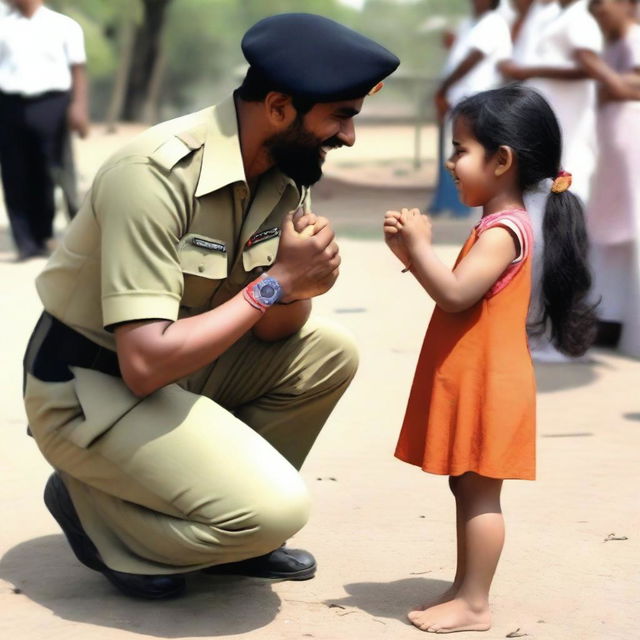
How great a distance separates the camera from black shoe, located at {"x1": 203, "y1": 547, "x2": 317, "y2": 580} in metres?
3.51

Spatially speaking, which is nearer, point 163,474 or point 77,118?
point 163,474

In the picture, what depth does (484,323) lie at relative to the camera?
124 inches

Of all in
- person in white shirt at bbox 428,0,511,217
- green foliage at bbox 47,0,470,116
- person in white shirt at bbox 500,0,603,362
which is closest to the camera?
person in white shirt at bbox 500,0,603,362

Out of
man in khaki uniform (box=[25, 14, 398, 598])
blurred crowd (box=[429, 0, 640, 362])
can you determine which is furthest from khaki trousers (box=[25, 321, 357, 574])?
blurred crowd (box=[429, 0, 640, 362])

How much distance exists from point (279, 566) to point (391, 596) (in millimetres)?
308

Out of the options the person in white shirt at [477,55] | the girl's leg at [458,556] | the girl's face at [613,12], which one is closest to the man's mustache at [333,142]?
the girl's leg at [458,556]

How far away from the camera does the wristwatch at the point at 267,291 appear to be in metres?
3.07

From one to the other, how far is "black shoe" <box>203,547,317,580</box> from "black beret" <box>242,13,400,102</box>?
120cm

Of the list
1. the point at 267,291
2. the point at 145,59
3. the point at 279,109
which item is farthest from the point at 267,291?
the point at 145,59

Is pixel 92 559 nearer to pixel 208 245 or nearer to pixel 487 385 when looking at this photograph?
pixel 208 245

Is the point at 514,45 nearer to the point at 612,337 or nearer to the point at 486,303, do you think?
the point at 612,337

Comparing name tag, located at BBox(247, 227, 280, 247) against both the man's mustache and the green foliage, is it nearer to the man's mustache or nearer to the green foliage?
the man's mustache

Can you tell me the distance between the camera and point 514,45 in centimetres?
678

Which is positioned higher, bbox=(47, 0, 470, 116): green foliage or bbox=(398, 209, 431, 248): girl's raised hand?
bbox=(398, 209, 431, 248): girl's raised hand
